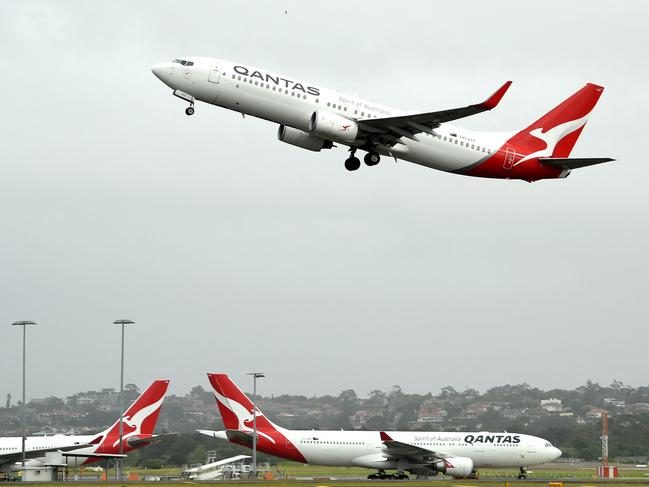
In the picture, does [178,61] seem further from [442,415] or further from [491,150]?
[442,415]

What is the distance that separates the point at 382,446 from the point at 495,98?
23.9 meters

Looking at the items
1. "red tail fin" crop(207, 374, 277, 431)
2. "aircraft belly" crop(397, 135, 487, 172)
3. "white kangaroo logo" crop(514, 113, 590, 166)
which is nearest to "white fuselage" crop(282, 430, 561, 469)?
"red tail fin" crop(207, 374, 277, 431)

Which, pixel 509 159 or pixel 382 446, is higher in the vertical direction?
pixel 509 159

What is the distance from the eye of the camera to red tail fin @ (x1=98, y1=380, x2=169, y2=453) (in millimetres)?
69812

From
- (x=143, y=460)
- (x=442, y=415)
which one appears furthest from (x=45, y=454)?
(x=442, y=415)

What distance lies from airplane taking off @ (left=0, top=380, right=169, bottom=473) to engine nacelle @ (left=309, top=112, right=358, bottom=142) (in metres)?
21.9

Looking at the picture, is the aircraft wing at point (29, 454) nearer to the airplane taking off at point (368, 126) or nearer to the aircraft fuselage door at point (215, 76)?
the airplane taking off at point (368, 126)

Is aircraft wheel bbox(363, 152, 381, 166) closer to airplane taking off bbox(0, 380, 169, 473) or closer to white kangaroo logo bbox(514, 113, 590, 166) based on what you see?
white kangaroo logo bbox(514, 113, 590, 166)

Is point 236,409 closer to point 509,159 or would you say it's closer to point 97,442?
point 97,442

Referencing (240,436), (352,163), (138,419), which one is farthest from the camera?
(138,419)

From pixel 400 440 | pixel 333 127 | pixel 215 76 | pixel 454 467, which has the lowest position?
pixel 454 467

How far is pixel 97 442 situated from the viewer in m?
68.9

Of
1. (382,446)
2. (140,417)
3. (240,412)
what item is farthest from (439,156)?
(140,417)

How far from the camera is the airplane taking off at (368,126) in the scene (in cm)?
5406
